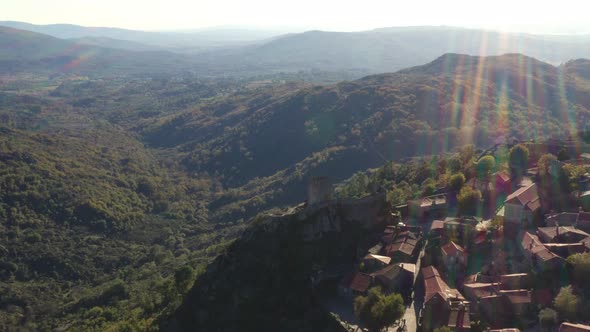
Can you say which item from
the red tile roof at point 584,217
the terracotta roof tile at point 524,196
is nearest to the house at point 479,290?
the terracotta roof tile at point 524,196

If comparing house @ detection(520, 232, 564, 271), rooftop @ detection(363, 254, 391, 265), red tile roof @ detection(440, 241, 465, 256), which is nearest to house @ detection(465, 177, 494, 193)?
house @ detection(520, 232, 564, 271)

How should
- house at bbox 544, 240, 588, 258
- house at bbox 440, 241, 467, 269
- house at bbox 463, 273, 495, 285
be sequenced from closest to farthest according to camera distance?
house at bbox 463, 273, 495, 285 < house at bbox 544, 240, 588, 258 < house at bbox 440, 241, 467, 269

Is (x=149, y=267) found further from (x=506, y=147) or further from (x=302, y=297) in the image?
(x=506, y=147)

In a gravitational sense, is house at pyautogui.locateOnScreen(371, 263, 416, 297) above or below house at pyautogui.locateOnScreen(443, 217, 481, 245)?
below

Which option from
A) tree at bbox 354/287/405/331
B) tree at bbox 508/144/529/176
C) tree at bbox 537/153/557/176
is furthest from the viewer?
tree at bbox 508/144/529/176

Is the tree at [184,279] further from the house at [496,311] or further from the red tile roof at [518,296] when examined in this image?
the red tile roof at [518,296]

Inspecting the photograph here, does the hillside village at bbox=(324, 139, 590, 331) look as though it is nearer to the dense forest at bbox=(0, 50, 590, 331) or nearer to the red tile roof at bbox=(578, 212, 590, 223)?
the red tile roof at bbox=(578, 212, 590, 223)
